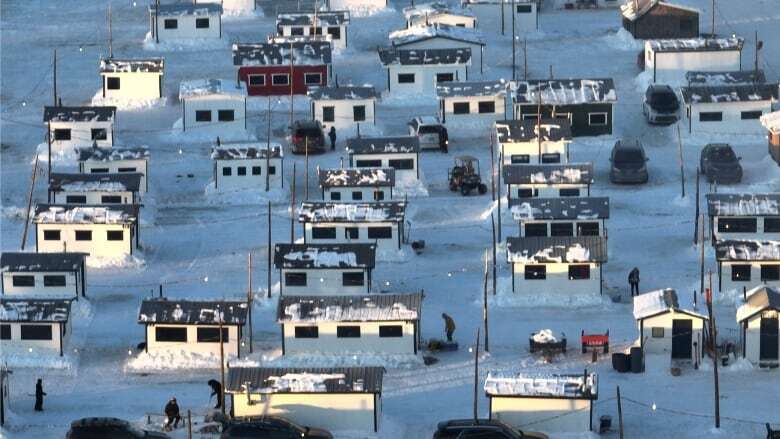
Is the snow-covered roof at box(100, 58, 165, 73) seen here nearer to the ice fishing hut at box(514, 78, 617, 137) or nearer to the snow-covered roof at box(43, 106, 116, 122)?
the snow-covered roof at box(43, 106, 116, 122)

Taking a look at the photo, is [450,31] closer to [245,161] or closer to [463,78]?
[463,78]

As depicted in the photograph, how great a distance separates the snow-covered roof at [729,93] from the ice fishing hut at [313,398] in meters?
40.8

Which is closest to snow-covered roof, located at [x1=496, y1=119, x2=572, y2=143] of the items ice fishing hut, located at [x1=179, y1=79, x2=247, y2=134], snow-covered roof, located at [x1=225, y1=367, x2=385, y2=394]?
ice fishing hut, located at [x1=179, y1=79, x2=247, y2=134]

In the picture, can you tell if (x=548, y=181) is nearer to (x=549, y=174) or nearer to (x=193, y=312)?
(x=549, y=174)

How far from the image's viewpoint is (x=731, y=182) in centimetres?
11775

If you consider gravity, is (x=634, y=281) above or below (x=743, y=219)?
below

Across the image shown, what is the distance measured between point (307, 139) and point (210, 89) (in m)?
7.12

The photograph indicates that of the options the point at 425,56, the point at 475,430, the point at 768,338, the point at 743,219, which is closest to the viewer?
the point at 475,430

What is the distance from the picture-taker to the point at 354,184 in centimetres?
11462

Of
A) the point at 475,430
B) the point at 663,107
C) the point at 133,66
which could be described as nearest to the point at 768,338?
the point at 475,430

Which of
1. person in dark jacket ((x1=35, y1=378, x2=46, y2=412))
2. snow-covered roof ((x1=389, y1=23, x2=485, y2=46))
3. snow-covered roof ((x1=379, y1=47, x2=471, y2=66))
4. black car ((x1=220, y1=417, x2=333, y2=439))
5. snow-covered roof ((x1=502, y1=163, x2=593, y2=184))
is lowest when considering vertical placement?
black car ((x1=220, y1=417, x2=333, y2=439))

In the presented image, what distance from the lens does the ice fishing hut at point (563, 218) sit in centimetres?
10822

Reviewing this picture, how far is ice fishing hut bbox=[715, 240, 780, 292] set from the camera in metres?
101

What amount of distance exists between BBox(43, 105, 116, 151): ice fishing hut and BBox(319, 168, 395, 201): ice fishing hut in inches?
550
